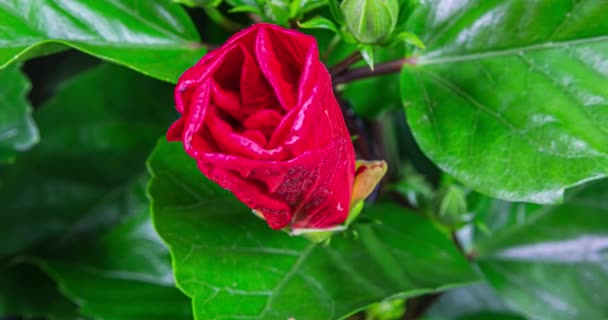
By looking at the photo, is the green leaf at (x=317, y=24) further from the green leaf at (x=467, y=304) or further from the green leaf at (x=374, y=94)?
the green leaf at (x=467, y=304)

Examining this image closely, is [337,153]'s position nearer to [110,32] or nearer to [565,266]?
[110,32]

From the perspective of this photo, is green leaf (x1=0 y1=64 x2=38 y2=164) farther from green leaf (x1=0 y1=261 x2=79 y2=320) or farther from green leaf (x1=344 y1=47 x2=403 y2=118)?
green leaf (x1=344 y1=47 x2=403 y2=118)

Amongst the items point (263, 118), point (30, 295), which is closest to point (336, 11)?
point (263, 118)

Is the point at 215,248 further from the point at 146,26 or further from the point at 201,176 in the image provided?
the point at 146,26

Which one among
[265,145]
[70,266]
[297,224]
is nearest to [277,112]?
[265,145]

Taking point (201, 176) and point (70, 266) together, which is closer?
point (201, 176)

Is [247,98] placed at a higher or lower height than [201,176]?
higher
